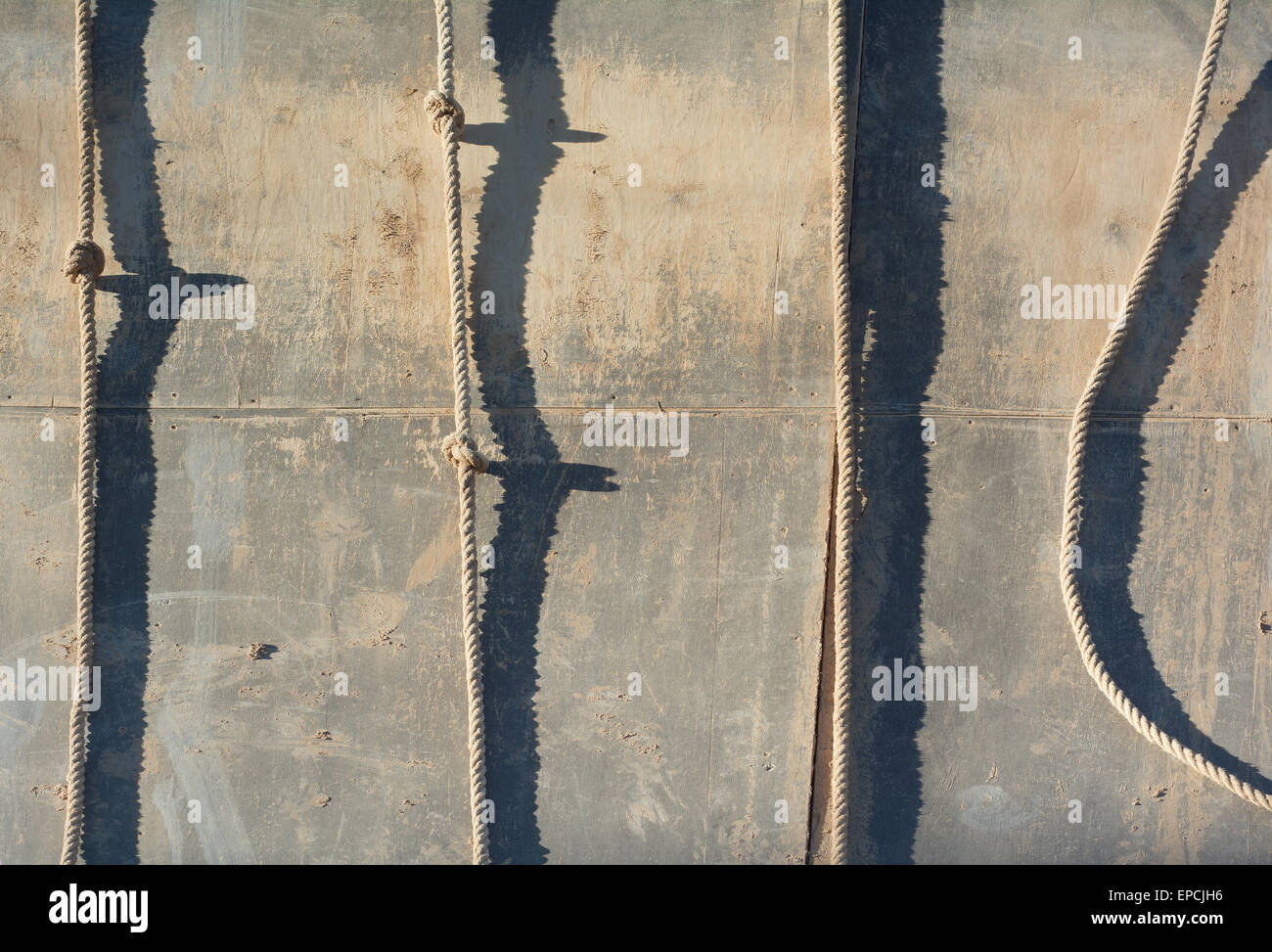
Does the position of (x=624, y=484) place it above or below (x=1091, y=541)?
above

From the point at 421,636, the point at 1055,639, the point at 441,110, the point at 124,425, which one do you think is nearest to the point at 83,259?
the point at 124,425

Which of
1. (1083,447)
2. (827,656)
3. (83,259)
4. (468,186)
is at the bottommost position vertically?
(827,656)

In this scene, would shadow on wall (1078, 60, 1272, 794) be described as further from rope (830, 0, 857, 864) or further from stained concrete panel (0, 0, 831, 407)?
stained concrete panel (0, 0, 831, 407)

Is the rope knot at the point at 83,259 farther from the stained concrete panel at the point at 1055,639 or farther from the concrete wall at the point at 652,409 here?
the stained concrete panel at the point at 1055,639

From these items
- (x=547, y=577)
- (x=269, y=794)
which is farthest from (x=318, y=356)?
(x=269, y=794)

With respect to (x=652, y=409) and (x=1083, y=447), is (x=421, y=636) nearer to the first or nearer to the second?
(x=652, y=409)

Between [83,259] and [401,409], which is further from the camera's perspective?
[401,409]

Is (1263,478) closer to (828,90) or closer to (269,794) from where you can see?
(828,90)
